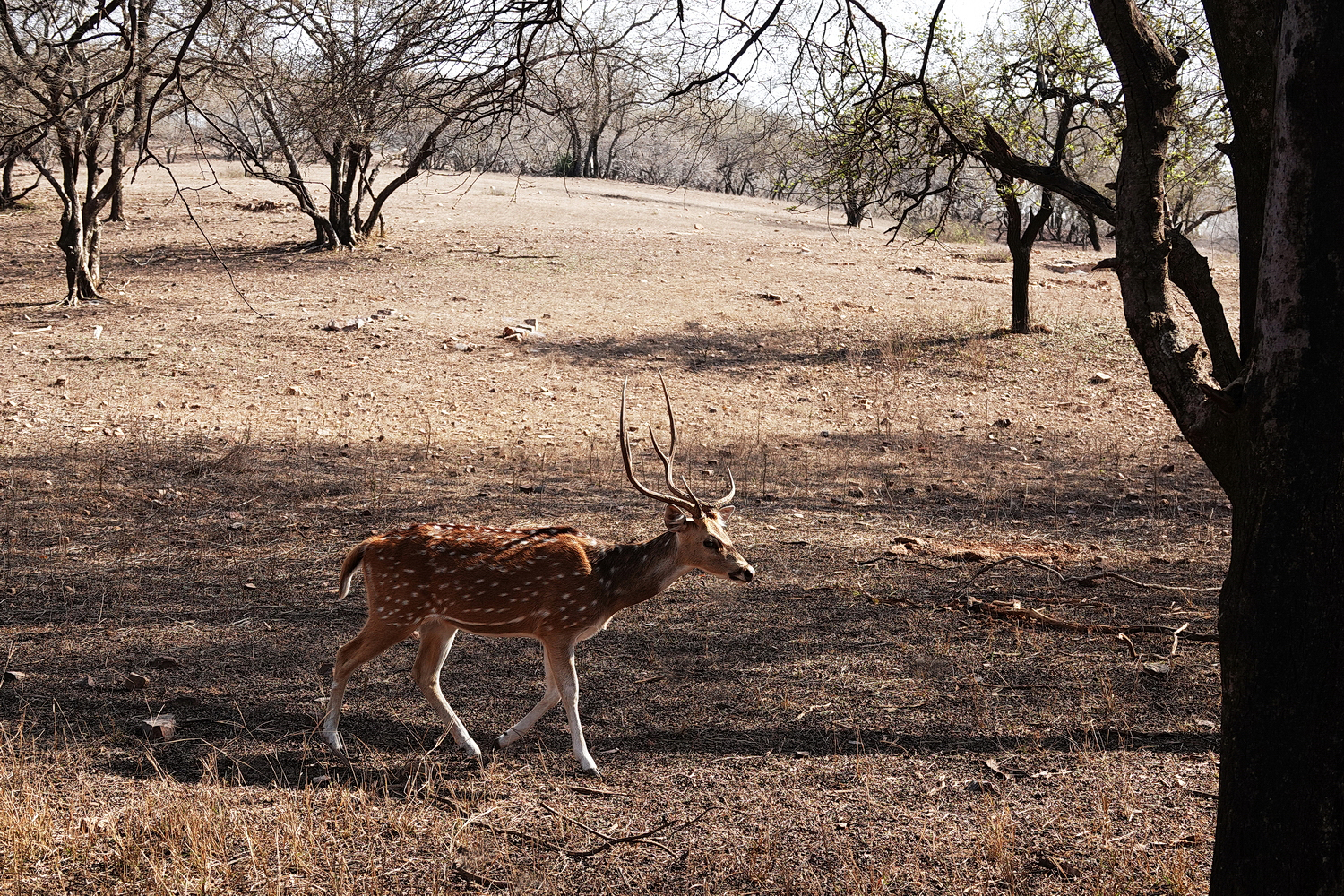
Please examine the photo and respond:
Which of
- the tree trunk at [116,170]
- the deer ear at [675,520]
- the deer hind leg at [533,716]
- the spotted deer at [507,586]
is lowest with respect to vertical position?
the deer hind leg at [533,716]

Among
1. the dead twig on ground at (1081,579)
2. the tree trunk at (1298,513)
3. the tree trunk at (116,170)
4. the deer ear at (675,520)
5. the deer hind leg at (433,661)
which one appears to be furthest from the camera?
the tree trunk at (116,170)

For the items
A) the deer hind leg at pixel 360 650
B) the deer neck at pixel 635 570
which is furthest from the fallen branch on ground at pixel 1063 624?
the deer hind leg at pixel 360 650

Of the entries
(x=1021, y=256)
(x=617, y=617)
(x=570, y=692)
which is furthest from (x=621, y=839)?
(x=1021, y=256)

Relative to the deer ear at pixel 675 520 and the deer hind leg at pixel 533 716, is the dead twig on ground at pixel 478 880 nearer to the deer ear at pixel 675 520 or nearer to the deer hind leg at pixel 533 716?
the deer hind leg at pixel 533 716

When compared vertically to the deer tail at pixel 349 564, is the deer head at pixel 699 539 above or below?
above

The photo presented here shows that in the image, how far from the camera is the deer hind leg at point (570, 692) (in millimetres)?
4961

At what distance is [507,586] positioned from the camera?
5.33 metres

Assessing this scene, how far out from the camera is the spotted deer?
17.3 ft

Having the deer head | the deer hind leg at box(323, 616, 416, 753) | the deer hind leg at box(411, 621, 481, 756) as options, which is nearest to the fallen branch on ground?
the deer head

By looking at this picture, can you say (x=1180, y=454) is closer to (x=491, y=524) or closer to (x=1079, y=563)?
(x=1079, y=563)

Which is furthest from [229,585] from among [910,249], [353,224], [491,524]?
[910,249]

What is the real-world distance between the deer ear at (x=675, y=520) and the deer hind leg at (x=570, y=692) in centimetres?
80

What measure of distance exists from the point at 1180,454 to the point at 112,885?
1186 cm

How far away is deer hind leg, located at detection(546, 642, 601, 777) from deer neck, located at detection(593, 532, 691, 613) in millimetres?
347
